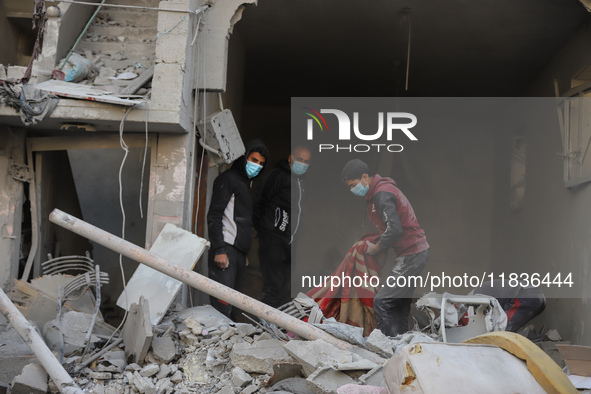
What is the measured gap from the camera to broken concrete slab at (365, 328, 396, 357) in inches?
Answer: 236

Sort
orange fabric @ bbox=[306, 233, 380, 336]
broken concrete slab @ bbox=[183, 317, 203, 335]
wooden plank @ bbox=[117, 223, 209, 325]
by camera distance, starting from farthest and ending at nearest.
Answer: orange fabric @ bbox=[306, 233, 380, 336]
wooden plank @ bbox=[117, 223, 209, 325]
broken concrete slab @ bbox=[183, 317, 203, 335]

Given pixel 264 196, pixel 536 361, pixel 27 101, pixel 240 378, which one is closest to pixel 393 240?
pixel 264 196

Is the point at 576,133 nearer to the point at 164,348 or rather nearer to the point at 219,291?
the point at 219,291

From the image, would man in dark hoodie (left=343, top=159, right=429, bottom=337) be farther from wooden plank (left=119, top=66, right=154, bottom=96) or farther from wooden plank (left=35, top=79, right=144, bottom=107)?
wooden plank (left=35, top=79, right=144, bottom=107)

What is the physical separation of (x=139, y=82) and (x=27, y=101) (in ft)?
4.07

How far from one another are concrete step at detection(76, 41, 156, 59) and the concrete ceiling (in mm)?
2322

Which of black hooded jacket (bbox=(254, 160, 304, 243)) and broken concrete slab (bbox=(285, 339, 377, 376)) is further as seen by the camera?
black hooded jacket (bbox=(254, 160, 304, 243))

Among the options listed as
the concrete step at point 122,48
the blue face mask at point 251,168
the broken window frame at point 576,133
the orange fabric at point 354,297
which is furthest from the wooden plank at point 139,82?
the broken window frame at point 576,133

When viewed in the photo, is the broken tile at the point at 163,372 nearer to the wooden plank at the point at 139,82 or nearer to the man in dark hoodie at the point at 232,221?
the man in dark hoodie at the point at 232,221

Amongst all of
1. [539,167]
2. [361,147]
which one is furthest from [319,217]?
[539,167]

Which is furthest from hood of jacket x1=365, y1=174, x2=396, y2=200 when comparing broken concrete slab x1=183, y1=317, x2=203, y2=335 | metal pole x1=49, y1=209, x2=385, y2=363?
broken concrete slab x1=183, y1=317, x2=203, y2=335

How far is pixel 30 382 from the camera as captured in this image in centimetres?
533

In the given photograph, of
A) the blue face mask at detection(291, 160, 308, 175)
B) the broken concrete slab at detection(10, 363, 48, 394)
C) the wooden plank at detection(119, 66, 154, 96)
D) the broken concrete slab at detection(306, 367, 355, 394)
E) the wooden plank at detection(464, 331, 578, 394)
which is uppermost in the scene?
the wooden plank at detection(119, 66, 154, 96)

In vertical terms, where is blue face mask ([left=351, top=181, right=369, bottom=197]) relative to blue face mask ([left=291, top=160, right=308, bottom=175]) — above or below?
below
